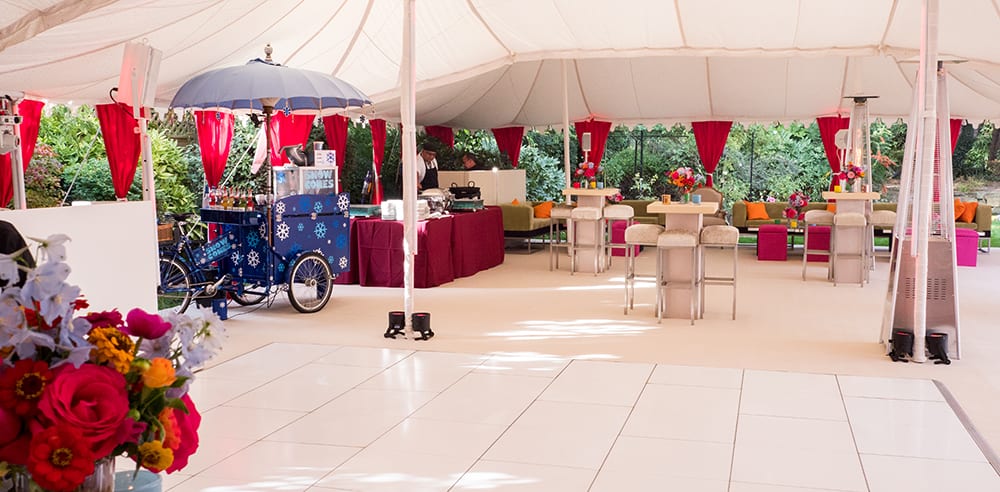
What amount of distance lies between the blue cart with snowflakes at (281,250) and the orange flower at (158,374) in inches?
262

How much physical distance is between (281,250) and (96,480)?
6954 mm

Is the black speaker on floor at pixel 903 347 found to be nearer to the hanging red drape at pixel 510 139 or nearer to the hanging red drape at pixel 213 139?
the hanging red drape at pixel 213 139

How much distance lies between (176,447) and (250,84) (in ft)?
21.6

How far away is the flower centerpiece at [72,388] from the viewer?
3.87ft

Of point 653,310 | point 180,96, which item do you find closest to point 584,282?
point 653,310

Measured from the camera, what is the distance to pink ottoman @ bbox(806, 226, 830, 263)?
12195mm

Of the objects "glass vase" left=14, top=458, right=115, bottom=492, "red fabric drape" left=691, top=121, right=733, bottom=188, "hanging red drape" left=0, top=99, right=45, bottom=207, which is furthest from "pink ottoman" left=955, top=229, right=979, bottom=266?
"glass vase" left=14, top=458, right=115, bottom=492

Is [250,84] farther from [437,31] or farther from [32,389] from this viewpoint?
[32,389]

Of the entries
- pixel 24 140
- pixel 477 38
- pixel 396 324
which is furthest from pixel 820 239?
pixel 24 140

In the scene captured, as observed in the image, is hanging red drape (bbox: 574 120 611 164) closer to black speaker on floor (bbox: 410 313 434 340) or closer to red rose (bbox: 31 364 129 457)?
black speaker on floor (bbox: 410 313 434 340)

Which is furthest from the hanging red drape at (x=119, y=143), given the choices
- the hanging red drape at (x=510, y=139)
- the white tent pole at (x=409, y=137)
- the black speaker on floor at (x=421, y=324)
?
the hanging red drape at (x=510, y=139)

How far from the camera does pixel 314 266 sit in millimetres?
8438

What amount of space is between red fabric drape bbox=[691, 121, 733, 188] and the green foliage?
9325 millimetres

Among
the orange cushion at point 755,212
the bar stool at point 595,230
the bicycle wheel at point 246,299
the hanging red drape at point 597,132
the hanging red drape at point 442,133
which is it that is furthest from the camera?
the hanging red drape at point 442,133
